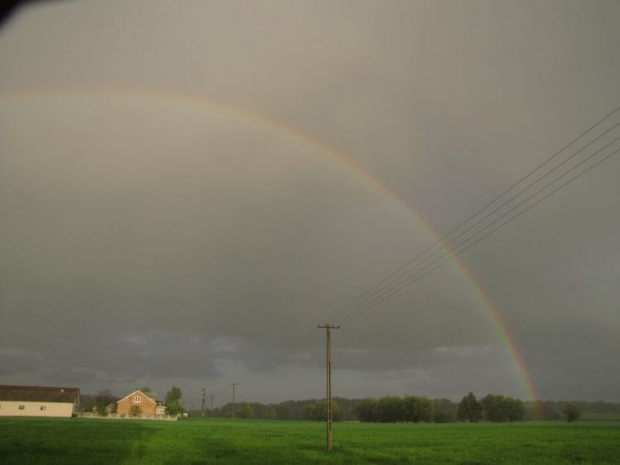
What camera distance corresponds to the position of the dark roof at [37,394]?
113375mm

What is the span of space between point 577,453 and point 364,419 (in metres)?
141

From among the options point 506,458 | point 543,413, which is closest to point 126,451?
point 506,458

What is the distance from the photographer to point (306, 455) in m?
32.5

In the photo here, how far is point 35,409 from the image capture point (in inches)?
4432

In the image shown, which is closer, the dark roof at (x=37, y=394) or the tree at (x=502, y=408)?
the dark roof at (x=37, y=394)

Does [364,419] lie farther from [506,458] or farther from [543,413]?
[506,458]

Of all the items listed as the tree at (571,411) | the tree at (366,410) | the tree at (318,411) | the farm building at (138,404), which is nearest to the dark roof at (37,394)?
the farm building at (138,404)

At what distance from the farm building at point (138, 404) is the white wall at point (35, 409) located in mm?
21633

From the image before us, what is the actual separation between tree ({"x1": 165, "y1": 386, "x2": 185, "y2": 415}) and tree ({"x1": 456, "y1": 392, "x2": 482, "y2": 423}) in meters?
82.6

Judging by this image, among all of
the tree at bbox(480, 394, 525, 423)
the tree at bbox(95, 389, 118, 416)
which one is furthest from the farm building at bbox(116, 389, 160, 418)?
the tree at bbox(480, 394, 525, 423)

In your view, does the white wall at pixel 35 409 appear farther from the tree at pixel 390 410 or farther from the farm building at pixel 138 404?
the tree at pixel 390 410

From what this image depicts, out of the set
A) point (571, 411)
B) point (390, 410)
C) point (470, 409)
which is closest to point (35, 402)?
point (390, 410)

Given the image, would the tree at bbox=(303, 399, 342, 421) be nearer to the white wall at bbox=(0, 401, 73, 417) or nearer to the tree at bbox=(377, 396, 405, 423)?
the tree at bbox=(377, 396, 405, 423)

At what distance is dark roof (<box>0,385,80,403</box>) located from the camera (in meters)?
113
